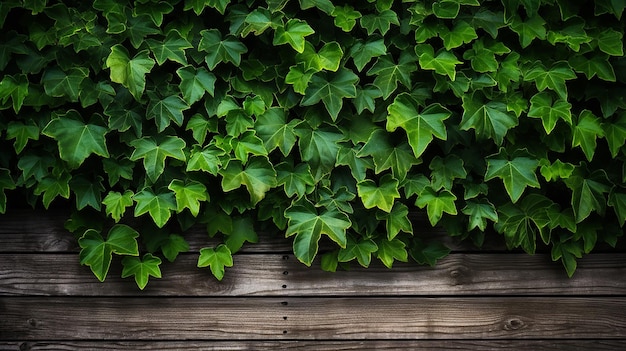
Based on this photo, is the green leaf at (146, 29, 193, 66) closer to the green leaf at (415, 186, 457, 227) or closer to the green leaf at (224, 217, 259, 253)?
the green leaf at (224, 217, 259, 253)

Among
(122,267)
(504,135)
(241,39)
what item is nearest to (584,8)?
(504,135)

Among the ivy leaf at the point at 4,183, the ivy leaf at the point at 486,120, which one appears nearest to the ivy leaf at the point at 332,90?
the ivy leaf at the point at 486,120

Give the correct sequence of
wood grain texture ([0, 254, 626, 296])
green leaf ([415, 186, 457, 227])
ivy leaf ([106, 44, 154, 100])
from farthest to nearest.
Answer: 1. wood grain texture ([0, 254, 626, 296])
2. green leaf ([415, 186, 457, 227])
3. ivy leaf ([106, 44, 154, 100])

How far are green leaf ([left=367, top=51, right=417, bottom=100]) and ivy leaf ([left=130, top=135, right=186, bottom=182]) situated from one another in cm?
60

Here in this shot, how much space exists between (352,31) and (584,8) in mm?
723

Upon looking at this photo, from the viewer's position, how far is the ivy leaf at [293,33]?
192cm

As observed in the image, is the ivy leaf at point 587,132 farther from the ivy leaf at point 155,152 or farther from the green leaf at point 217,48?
the ivy leaf at point 155,152

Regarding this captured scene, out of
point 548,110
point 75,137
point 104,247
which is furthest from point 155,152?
point 548,110

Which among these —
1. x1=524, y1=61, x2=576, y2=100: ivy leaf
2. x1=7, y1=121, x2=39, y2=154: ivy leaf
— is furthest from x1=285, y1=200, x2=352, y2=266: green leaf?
x1=7, y1=121, x2=39, y2=154: ivy leaf

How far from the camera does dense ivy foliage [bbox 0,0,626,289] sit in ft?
6.45

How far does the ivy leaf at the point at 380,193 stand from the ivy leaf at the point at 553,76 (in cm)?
51

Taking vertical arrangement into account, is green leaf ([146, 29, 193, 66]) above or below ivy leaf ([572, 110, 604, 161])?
above

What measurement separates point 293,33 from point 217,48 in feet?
0.75

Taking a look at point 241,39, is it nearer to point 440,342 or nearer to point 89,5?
point 89,5
